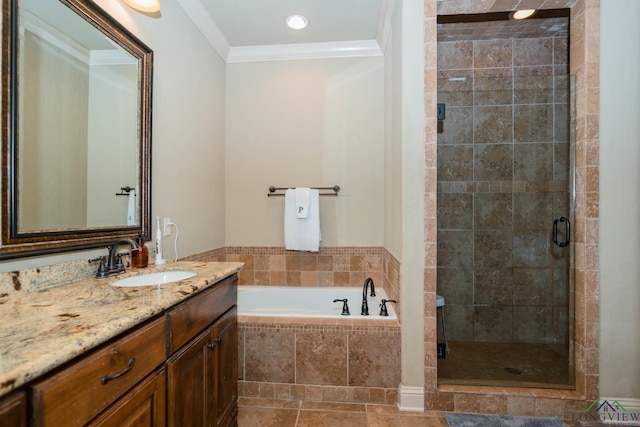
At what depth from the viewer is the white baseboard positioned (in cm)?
183

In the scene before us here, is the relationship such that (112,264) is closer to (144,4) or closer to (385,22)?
(144,4)

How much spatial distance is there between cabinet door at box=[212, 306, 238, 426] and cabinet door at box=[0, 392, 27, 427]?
804mm

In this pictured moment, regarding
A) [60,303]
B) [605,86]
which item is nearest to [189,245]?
[60,303]

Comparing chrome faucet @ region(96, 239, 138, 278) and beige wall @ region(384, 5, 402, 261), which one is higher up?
beige wall @ region(384, 5, 402, 261)

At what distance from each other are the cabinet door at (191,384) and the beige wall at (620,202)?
2148 millimetres

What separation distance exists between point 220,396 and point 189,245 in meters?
1.11

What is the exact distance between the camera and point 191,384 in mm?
1164

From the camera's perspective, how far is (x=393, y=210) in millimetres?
2271

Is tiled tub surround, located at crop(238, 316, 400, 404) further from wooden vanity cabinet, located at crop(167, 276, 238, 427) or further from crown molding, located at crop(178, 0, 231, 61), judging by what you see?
crown molding, located at crop(178, 0, 231, 61)

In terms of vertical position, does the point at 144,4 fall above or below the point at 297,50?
below

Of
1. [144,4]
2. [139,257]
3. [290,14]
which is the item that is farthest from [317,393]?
[290,14]

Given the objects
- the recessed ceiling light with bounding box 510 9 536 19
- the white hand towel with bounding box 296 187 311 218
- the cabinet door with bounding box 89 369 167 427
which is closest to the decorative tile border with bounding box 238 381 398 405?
the cabinet door with bounding box 89 369 167 427

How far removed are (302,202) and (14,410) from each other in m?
2.20

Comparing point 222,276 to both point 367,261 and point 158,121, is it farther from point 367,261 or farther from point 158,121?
point 367,261
